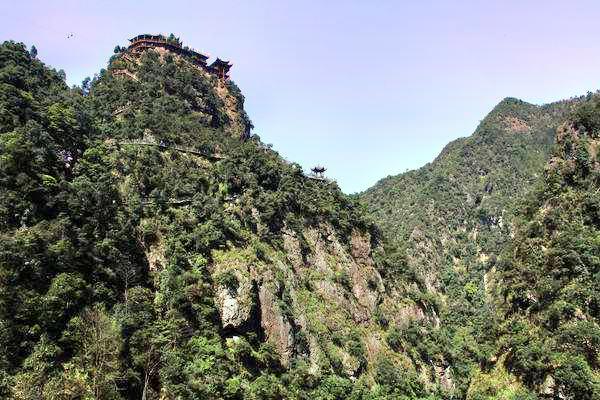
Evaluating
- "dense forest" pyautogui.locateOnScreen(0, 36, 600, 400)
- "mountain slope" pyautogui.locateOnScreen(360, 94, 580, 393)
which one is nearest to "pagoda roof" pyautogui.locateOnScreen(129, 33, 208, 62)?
"dense forest" pyautogui.locateOnScreen(0, 36, 600, 400)

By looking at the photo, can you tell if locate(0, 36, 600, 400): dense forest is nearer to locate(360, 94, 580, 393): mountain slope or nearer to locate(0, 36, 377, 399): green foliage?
locate(0, 36, 377, 399): green foliage

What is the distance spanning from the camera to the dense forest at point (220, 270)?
116ft

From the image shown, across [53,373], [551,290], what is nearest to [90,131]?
[53,373]

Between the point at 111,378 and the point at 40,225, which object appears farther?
the point at 40,225

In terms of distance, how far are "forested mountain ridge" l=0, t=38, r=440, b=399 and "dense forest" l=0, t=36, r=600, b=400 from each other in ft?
0.60

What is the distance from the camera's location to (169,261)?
4491cm

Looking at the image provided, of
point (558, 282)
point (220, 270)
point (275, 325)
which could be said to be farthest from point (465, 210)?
point (220, 270)

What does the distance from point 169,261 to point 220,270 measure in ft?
16.2

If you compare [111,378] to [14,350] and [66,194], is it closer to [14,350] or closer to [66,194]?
[14,350]

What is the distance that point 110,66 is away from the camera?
7369cm

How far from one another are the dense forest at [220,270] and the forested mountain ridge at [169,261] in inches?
7.2

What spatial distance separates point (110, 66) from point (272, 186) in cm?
3328

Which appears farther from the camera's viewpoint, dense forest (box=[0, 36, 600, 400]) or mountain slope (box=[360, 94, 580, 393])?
mountain slope (box=[360, 94, 580, 393])

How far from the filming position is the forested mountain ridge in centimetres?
3378
